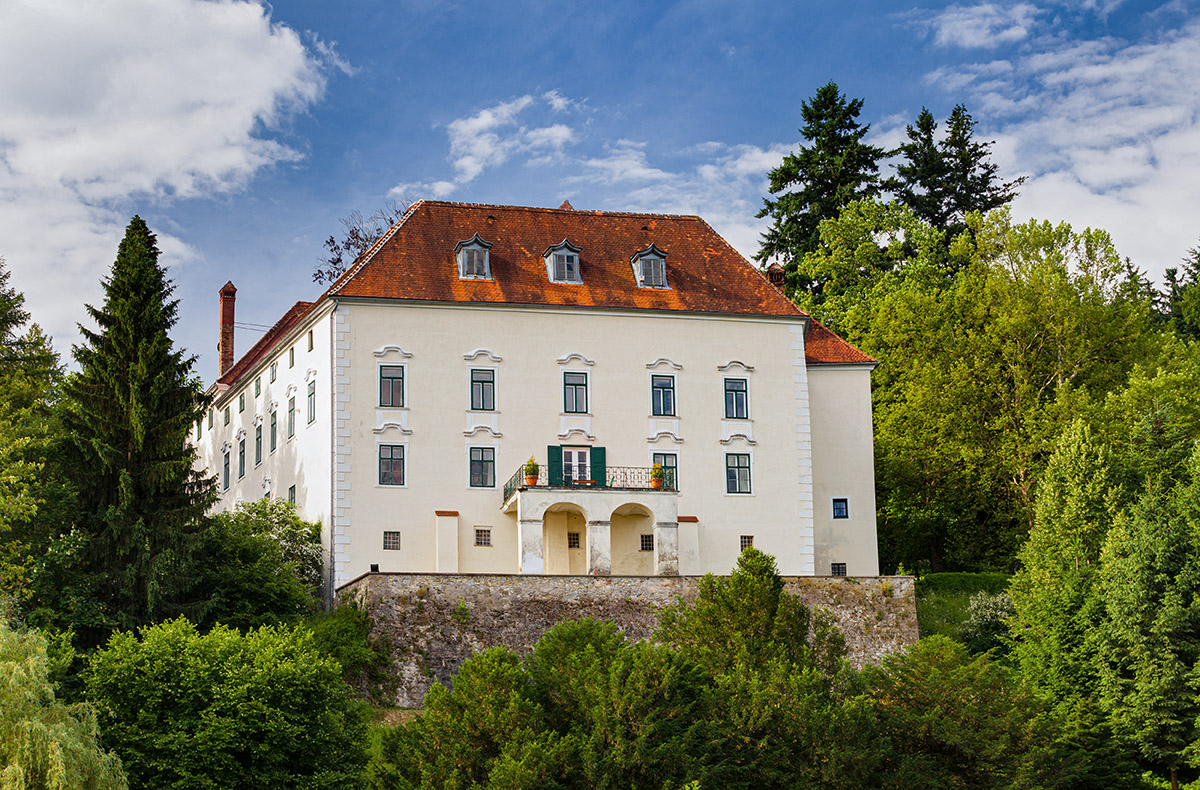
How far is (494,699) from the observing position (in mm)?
27281

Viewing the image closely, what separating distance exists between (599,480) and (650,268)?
709cm

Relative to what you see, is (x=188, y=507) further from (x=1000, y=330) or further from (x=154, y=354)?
(x=1000, y=330)

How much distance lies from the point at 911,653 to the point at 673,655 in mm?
7268

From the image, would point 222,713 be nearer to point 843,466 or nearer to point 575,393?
point 575,393

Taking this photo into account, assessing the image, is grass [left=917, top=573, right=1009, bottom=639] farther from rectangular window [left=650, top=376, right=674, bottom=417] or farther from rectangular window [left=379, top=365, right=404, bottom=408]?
rectangular window [left=379, top=365, right=404, bottom=408]

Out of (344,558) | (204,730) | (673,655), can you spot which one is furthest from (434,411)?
(204,730)

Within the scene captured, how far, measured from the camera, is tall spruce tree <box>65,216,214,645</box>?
33688 millimetres

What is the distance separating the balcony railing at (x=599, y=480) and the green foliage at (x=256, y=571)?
18.7ft

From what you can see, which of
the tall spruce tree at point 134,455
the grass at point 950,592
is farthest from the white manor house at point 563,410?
the tall spruce tree at point 134,455

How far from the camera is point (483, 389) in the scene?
4138cm

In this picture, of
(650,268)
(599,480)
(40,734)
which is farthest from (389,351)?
(40,734)

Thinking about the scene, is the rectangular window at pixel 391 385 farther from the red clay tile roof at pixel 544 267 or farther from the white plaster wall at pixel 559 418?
the red clay tile roof at pixel 544 267

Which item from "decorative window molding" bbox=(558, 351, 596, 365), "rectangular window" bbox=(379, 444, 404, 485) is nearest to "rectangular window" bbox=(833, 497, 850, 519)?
"decorative window molding" bbox=(558, 351, 596, 365)

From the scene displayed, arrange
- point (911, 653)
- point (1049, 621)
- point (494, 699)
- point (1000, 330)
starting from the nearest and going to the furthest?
point (494, 699)
point (911, 653)
point (1049, 621)
point (1000, 330)
